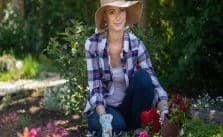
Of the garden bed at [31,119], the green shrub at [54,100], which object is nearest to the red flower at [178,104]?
the garden bed at [31,119]

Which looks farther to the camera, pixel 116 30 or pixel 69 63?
pixel 69 63

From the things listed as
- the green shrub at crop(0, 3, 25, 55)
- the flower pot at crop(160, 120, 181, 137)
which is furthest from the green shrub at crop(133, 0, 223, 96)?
the green shrub at crop(0, 3, 25, 55)

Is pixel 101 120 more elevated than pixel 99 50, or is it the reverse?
pixel 99 50

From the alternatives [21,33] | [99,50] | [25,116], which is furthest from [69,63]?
[21,33]

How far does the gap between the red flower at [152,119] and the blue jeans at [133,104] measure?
8.9 inches

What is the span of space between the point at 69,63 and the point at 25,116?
781 mm

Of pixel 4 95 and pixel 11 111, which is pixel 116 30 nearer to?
pixel 11 111

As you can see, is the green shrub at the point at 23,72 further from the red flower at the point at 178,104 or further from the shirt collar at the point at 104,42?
the red flower at the point at 178,104

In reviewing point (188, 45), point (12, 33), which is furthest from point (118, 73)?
point (12, 33)

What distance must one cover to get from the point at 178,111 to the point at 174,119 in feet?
0.21

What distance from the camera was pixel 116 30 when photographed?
5094 millimetres

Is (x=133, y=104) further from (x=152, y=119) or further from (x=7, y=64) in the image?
(x=7, y=64)

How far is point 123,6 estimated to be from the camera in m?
5.05

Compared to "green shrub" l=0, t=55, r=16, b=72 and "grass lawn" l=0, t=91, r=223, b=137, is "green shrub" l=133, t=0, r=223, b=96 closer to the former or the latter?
"grass lawn" l=0, t=91, r=223, b=137
